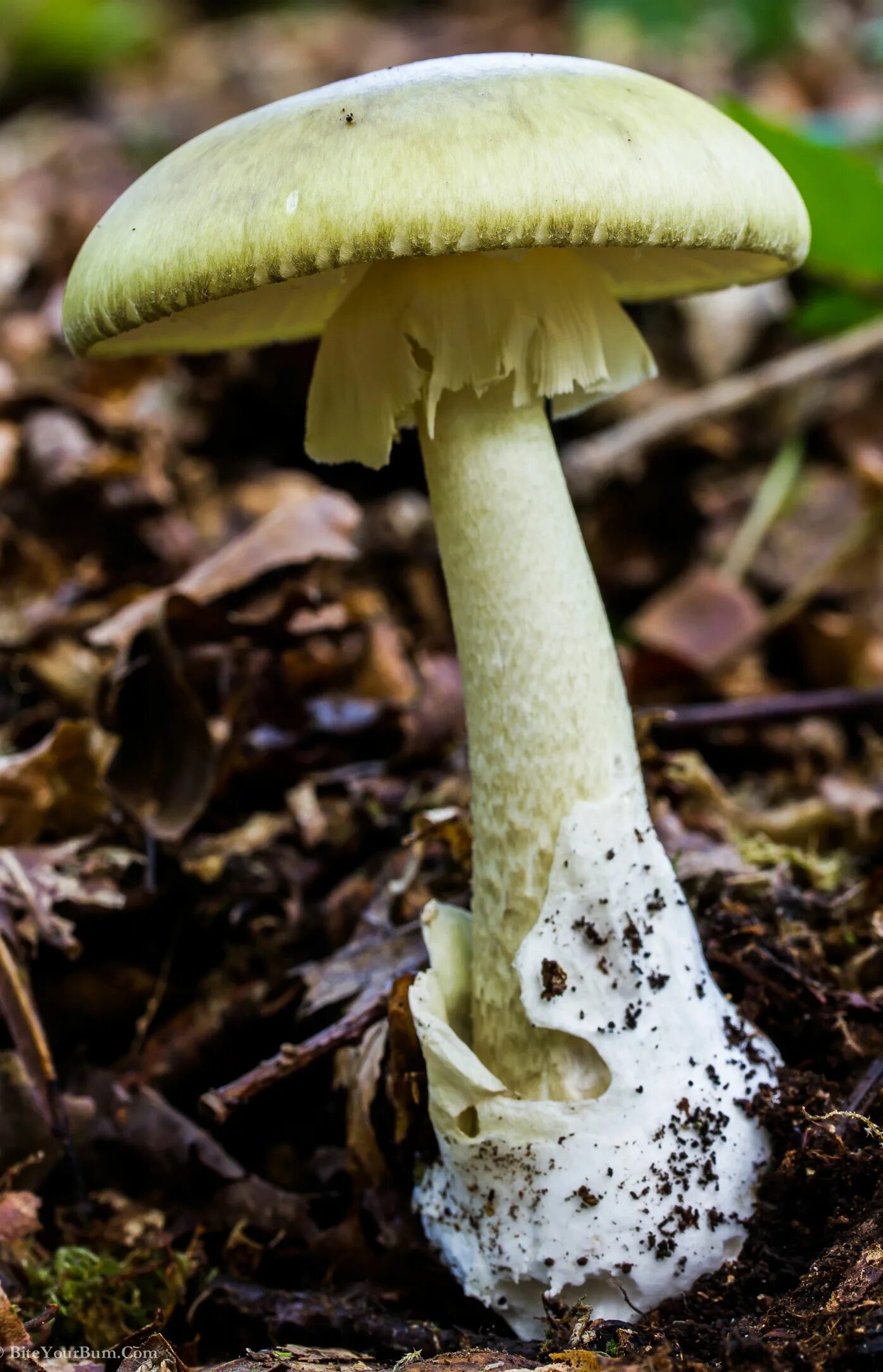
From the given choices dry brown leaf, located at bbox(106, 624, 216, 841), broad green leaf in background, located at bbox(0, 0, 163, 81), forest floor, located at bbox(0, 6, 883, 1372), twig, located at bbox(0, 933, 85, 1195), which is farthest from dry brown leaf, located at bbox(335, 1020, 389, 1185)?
broad green leaf in background, located at bbox(0, 0, 163, 81)

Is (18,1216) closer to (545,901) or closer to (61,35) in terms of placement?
(545,901)

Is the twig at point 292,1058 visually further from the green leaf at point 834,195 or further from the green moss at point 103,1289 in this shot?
the green leaf at point 834,195

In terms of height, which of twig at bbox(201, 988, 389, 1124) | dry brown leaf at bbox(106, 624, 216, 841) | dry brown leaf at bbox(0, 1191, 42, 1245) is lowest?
dry brown leaf at bbox(0, 1191, 42, 1245)

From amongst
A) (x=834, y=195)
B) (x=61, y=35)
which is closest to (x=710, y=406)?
(x=834, y=195)

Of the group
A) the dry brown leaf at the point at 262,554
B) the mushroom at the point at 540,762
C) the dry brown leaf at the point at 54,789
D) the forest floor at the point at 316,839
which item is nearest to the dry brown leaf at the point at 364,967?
the forest floor at the point at 316,839

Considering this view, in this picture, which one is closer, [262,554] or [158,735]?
[158,735]

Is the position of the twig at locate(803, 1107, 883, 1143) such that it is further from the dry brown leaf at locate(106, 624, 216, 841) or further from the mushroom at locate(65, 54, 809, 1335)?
the dry brown leaf at locate(106, 624, 216, 841)

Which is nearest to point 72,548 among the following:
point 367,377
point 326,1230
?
point 367,377
